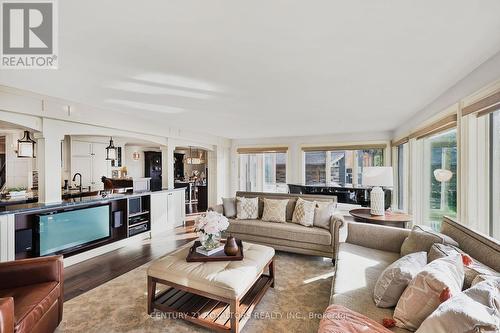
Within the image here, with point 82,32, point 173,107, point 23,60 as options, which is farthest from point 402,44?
point 23,60

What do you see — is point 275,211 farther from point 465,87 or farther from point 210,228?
point 465,87

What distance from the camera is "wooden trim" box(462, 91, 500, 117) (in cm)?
188

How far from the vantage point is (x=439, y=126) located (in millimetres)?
2957

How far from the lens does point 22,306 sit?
1541 mm

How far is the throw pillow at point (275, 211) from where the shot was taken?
3.80m

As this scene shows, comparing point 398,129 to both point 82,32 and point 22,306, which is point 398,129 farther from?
point 22,306

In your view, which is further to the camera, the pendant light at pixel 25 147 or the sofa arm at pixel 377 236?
the pendant light at pixel 25 147

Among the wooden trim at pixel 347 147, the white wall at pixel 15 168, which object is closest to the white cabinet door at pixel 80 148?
the white wall at pixel 15 168

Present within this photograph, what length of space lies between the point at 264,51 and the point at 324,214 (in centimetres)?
260

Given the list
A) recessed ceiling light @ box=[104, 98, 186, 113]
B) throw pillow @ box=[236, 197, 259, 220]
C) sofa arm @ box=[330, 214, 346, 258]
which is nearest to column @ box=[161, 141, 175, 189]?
recessed ceiling light @ box=[104, 98, 186, 113]

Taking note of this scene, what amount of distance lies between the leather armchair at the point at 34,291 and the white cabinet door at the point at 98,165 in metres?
5.27

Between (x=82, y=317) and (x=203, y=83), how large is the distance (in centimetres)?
264

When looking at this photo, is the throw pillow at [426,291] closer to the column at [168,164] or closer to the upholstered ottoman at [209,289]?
the upholstered ottoman at [209,289]

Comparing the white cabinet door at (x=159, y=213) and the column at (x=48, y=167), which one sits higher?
the column at (x=48, y=167)
